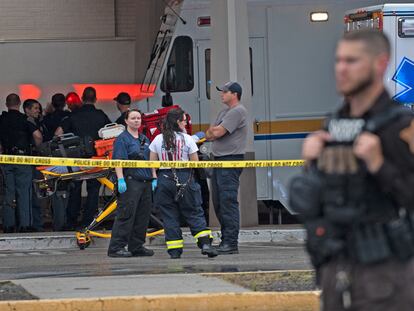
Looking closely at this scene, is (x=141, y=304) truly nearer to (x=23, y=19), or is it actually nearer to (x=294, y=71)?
(x=294, y=71)

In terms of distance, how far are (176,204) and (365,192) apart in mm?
7039

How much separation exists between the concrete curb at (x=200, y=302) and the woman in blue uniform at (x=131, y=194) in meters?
3.31

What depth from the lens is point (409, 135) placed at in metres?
4.22

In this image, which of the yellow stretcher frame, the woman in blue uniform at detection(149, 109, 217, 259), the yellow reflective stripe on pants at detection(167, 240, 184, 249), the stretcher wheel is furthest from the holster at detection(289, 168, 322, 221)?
the stretcher wheel

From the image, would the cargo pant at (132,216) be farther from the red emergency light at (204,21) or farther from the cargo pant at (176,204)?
the red emergency light at (204,21)

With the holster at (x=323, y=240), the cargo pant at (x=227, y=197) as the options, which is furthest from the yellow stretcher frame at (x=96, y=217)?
the holster at (x=323, y=240)

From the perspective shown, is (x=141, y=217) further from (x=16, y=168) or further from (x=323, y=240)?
(x=323, y=240)

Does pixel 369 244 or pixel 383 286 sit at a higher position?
pixel 369 244

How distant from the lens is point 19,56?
17484mm

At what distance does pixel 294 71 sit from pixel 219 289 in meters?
6.97

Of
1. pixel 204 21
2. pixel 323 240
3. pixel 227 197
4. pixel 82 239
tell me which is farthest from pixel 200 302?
pixel 204 21

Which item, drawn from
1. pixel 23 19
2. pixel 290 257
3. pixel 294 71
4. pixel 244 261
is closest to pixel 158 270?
pixel 244 261

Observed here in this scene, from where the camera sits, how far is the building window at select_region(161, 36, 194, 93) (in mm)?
15039

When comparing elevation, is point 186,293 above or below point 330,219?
below
